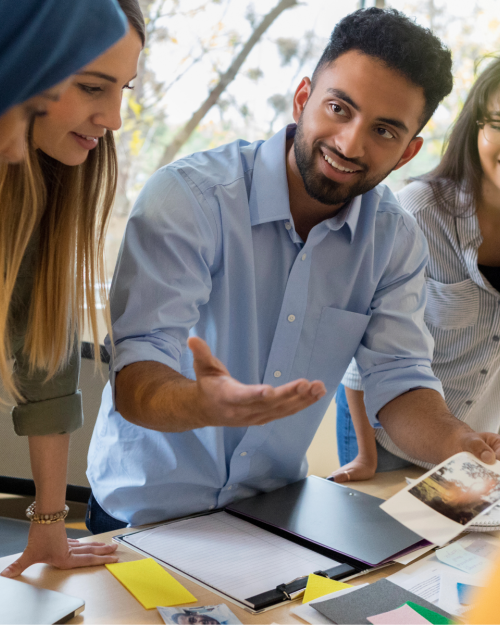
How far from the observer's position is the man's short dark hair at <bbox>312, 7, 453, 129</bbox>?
1229 millimetres

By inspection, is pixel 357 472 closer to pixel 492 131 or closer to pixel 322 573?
pixel 322 573

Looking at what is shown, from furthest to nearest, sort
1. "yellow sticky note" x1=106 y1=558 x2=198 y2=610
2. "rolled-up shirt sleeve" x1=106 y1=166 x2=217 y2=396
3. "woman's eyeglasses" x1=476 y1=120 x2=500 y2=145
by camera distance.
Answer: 1. "woman's eyeglasses" x1=476 y1=120 x2=500 y2=145
2. "rolled-up shirt sleeve" x1=106 y1=166 x2=217 y2=396
3. "yellow sticky note" x1=106 y1=558 x2=198 y2=610

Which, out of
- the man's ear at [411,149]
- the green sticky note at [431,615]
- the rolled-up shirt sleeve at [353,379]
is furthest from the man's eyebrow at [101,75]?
the rolled-up shirt sleeve at [353,379]

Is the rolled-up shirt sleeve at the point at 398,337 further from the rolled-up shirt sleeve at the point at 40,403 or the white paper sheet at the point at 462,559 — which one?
the rolled-up shirt sleeve at the point at 40,403

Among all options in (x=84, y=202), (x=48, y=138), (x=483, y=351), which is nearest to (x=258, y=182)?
(x=84, y=202)

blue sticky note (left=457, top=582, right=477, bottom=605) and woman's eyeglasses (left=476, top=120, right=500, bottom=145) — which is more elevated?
woman's eyeglasses (left=476, top=120, right=500, bottom=145)

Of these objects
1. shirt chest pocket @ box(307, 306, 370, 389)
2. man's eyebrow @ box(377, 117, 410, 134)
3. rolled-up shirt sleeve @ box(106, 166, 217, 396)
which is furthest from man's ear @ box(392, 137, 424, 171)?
rolled-up shirt sleeve @ box(106, 166, 217, 396)

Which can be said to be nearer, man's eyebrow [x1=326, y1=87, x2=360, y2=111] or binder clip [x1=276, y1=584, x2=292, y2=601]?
binder clip [x1=276, y1=584, x2=292, y2=601]

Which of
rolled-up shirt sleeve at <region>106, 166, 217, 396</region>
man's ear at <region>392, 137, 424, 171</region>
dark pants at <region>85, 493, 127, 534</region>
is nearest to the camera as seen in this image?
rolled-up shirt sleeve at <region>106, 166, 217, 396</region>

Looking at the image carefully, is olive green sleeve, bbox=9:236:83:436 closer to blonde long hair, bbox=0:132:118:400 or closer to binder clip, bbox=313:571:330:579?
blonde long hair, bbox=0:132:118:400

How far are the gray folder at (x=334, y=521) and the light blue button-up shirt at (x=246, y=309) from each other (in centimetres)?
8

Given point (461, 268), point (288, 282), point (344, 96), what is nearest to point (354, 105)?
point (344, 96)

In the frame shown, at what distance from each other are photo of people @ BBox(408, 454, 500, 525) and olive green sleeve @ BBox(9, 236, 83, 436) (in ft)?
1.99

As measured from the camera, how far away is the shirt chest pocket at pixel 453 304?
1613mm
